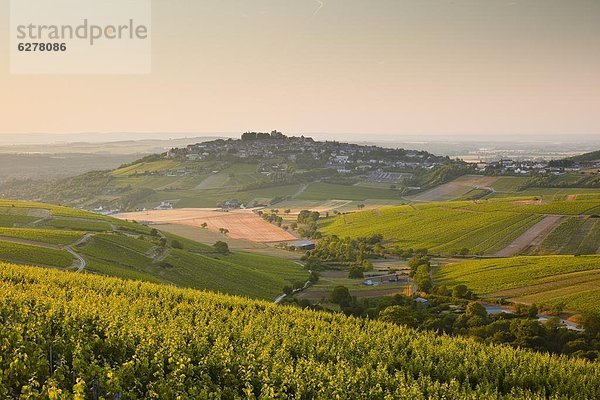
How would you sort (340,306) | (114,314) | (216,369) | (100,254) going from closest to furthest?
(216,369) < (114,314) < (340,306) < (100,254)

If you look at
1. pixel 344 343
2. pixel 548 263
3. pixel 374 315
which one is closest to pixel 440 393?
pixel 344 343

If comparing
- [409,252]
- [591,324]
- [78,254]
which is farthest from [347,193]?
[591,324]

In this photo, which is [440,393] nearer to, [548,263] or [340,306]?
[340,306]

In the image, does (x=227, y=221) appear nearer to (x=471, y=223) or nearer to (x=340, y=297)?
(x=471, y=223)

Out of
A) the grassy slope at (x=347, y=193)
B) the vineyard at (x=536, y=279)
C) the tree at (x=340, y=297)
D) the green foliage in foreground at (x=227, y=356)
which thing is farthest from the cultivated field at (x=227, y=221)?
the green foliage in foreground at (x=227, y=356)

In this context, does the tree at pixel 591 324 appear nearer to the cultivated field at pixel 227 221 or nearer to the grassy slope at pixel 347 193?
the cultivated field at pixel 227 221

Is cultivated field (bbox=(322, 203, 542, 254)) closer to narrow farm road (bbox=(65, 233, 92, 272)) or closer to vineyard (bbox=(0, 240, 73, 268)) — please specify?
narrow farm road (bbox=(65, 233, 92, 272))
